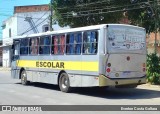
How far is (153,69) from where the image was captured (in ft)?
69.0

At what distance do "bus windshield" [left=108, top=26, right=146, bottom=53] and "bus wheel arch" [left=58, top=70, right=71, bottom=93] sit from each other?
3064 mm

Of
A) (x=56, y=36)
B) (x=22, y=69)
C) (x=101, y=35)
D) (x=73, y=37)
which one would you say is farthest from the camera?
(x=22, y=69)

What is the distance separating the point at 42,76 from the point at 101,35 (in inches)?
211

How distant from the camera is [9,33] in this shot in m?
56.0

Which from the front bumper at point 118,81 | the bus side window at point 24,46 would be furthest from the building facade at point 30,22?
the front bumper at point 118,81

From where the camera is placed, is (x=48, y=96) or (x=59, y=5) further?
(x=59, y=5)

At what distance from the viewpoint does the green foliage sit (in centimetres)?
2061

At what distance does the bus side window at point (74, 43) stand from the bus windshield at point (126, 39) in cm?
173

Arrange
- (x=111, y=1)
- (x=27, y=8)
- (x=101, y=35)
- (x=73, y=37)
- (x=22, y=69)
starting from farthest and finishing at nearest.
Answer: (x=27, y=8)
(x=111, y=1)
(x=22, y=69)
(x=73, y=37)
(x=101, y=35)

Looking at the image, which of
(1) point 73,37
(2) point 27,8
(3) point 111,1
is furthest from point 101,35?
(2) point 27,8

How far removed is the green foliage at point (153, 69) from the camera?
67.6 feet

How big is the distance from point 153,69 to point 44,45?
6.09m

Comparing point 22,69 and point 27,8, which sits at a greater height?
point 27,8

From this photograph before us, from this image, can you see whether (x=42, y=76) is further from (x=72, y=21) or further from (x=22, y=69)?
(x=72, y=21)
